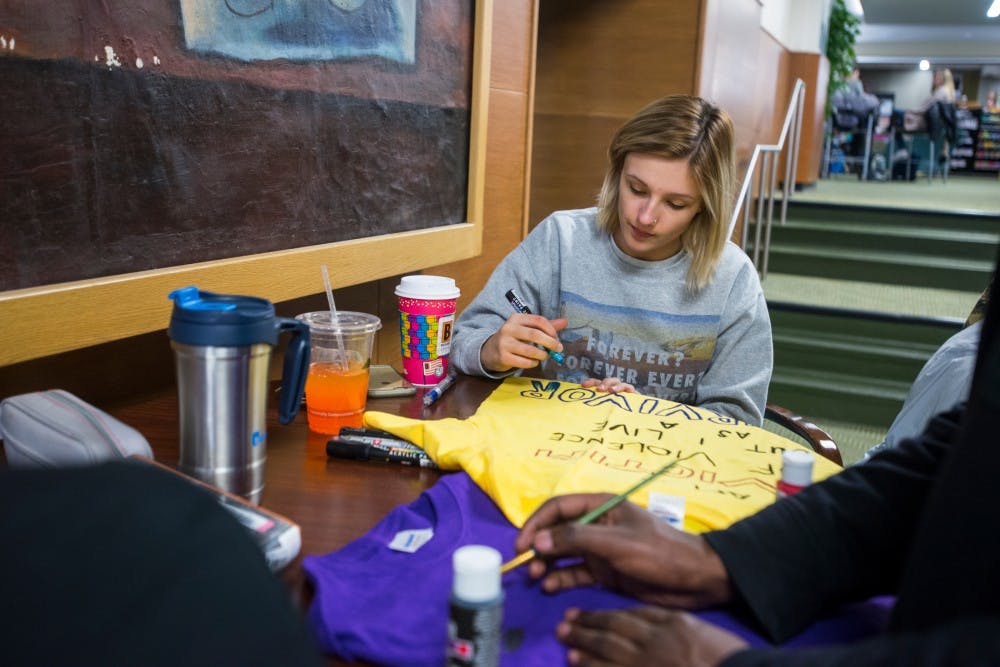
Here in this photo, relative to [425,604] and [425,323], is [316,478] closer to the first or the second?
[425,604]

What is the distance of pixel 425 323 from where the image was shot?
1.56 metres

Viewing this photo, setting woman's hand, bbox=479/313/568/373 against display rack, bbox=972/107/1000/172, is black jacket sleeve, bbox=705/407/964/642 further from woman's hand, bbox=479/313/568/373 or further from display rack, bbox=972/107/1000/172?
display rack, bbox=972/107/1000/172

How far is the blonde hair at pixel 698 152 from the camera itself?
5.47 ft

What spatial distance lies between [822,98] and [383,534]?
877 centimetres

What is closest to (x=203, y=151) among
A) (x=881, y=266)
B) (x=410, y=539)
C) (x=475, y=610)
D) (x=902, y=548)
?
(x=410, y=539)

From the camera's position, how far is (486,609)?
621mm

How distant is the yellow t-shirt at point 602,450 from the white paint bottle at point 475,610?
1.04ft

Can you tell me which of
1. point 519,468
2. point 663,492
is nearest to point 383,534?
point 519,468

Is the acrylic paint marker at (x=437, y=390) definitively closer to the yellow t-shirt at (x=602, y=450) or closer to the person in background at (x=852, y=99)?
the yellow t-shirt at (x=602, y=450)

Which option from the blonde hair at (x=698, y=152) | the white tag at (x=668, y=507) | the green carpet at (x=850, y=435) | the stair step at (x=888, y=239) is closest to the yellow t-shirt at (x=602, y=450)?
the white tag at (x=668, y=507)

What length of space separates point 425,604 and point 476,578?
0.18 meters

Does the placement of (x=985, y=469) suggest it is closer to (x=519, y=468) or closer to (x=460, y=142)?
(x=519, y=468)

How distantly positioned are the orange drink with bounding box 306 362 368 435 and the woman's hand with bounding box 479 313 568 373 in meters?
0.30

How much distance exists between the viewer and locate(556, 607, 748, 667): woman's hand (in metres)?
0.65
